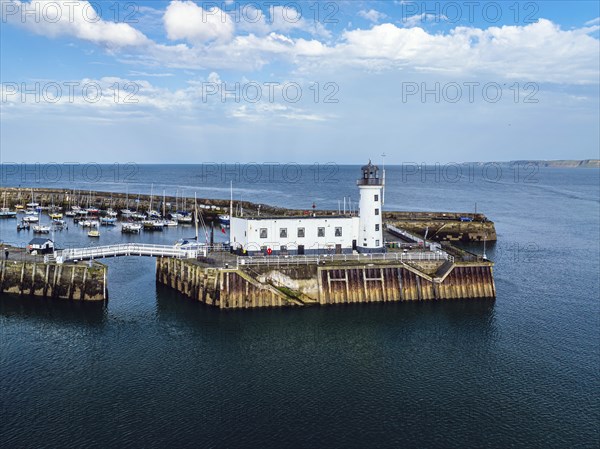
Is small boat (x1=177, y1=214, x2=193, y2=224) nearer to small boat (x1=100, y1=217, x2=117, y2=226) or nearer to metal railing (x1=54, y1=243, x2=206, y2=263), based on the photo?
small boat (x1=100, y1=217, x2=117, y2=226)

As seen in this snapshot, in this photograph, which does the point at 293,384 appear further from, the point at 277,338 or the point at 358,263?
the point at 358,263

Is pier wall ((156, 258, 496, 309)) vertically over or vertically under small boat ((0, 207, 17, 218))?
under

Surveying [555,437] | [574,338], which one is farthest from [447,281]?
[555,437]

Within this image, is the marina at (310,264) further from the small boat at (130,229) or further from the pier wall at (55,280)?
the small boat at (130,229)

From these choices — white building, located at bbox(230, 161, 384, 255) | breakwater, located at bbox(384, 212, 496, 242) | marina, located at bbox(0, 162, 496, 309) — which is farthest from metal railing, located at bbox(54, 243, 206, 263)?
breakwater, located at bbox(384, 212, 496, 242)

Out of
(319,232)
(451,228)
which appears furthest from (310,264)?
(451,228)

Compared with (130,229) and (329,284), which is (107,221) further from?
(329,284)

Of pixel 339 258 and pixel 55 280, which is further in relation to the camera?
pixel 339 258
